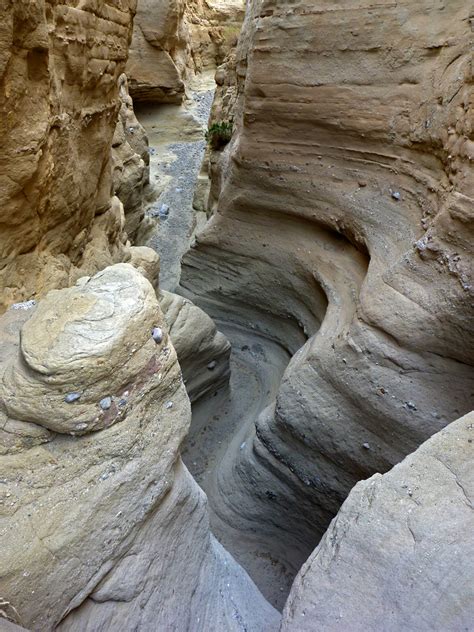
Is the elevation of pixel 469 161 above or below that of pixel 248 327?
above

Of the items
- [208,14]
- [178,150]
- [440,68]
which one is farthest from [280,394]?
[208,14]

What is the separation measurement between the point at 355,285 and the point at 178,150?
24.3 ft

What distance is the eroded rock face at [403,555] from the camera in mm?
1418

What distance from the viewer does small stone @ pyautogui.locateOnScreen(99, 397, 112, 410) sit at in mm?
1815

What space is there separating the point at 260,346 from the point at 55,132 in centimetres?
326

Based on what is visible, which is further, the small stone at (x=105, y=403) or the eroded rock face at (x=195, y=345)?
the eroded rock face at (x=195, y=345)

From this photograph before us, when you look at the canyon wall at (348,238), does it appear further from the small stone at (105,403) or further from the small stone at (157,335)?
the small stone at (105,403)

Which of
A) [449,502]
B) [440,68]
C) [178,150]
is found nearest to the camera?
[449,502]

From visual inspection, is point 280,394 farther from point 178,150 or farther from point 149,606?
point 178,150

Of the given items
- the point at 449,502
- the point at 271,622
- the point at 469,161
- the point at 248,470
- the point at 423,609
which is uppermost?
the point at 469,161

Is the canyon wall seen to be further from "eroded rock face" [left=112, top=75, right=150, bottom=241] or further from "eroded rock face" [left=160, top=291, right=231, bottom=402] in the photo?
"eroded rock face" [left=112, top=75, right=150, bottom=241]

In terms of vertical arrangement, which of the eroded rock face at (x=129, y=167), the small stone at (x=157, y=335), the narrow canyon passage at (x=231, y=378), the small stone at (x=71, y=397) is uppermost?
the small stone at (x=157, y=335)

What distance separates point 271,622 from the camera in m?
2.43

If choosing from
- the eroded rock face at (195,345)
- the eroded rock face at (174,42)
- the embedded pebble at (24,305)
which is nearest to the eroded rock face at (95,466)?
the embedded pebble at (24,305)
